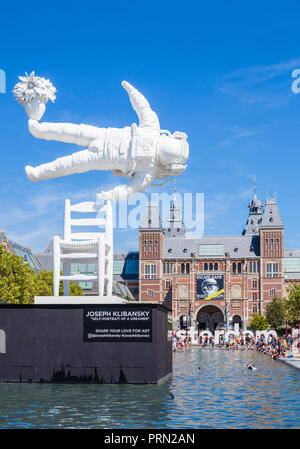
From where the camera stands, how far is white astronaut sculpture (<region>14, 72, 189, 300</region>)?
15.3 meters

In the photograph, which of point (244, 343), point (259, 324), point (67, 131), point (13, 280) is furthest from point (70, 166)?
point (259, 324)

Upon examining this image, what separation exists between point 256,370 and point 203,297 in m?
71.7

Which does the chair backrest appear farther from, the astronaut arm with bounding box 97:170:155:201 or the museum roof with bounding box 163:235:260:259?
the museum roof with bounding box 163:235:260:259

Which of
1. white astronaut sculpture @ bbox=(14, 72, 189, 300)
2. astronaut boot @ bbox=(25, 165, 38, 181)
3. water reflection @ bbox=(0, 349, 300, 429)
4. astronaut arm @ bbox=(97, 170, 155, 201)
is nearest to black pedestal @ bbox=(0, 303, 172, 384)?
water reflection @ bbox=(0, 349, 300, 429)

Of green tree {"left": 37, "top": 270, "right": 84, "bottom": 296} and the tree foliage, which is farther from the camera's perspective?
green tree {"left": 37, "top": 270, "right": 84, "bottom": 296}

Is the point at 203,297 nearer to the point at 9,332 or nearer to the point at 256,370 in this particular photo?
the point at 256,370

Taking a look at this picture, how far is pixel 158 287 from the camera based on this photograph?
9700cm

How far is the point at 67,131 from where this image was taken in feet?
51.1

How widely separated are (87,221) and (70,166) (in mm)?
1539

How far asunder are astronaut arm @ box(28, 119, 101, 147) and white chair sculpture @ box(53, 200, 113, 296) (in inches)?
65.2

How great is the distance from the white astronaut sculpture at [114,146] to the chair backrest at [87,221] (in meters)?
0.32

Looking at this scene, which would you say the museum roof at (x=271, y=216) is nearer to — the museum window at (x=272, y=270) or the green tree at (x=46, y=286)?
the museum window at (x=272, y=270)

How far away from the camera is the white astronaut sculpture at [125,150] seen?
15.3 m
